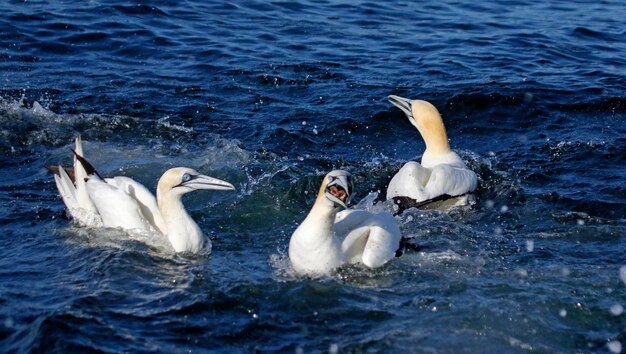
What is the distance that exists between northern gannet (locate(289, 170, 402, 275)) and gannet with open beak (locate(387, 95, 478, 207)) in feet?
3.93

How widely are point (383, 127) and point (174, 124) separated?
2.46 m

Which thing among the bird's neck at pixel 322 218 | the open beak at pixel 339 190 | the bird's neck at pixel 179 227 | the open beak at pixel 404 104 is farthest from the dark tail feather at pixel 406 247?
the open beak at pixel 404 104

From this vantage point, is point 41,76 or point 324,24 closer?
point 41,76

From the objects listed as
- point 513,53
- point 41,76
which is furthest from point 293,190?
point 513,53

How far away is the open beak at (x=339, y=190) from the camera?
22.8 feet

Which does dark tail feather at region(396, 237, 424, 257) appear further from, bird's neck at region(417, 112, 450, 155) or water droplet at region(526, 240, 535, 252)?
bird's neck at region(417, 112, 450, 155)

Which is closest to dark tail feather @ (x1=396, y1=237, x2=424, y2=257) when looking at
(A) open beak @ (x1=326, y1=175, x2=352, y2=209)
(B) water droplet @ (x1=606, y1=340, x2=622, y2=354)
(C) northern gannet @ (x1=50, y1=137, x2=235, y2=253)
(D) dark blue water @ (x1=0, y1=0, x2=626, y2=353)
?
(D) dark blue water @ (x1=0, y1=0, x2=626, y2=353)

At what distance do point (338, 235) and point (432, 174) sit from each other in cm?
189

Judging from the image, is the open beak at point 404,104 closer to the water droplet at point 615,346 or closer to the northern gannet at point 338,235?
the northern gannet at point 338,235

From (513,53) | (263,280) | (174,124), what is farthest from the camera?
(513,53)

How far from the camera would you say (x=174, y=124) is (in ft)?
36.1

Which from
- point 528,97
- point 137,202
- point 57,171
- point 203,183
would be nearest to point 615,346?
point 203,183

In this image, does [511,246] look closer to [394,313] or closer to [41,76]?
[394,313]

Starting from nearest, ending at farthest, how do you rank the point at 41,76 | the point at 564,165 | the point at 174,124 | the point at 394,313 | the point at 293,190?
1. the point at 394,313
2. the point at 293,190
3. the point at 564,165
4. the point at 174,124
5. the point at 41,76
